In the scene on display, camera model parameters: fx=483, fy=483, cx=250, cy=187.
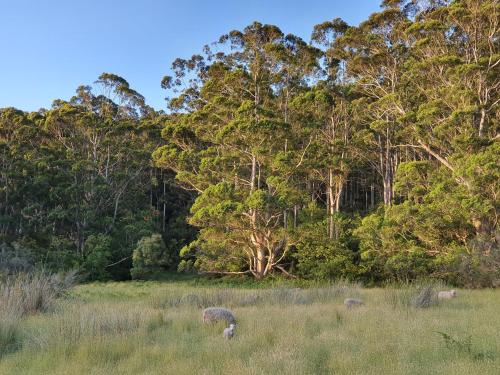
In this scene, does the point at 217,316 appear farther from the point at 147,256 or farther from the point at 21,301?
the point at 147,256

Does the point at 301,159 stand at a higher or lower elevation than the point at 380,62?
lower

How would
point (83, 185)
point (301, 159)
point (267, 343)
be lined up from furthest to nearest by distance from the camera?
point (83, 185) → point (301, 159) → point (267, 343)

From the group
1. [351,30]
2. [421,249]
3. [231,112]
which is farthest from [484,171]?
[231,112]

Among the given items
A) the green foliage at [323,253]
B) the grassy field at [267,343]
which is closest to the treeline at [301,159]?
the green foliage at [323,253]

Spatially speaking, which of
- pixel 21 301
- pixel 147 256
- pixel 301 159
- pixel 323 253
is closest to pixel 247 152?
pixel 301 159

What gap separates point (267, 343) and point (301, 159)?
18374 millimetres

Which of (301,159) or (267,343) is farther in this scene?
(301,159)

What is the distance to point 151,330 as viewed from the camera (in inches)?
309

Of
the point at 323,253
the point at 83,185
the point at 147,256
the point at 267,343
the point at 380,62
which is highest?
the point at 380,62

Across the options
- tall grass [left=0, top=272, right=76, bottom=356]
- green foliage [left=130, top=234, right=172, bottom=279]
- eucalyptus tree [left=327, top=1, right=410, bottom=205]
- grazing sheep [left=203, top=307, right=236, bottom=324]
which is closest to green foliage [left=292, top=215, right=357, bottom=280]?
eucalyptus tree [left=327, top=1, right=410, bottom=205]

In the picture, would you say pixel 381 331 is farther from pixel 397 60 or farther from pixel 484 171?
pixel 397 60

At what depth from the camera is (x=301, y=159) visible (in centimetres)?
2434

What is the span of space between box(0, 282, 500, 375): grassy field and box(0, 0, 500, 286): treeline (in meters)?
10.6

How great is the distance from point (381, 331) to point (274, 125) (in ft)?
54.4
